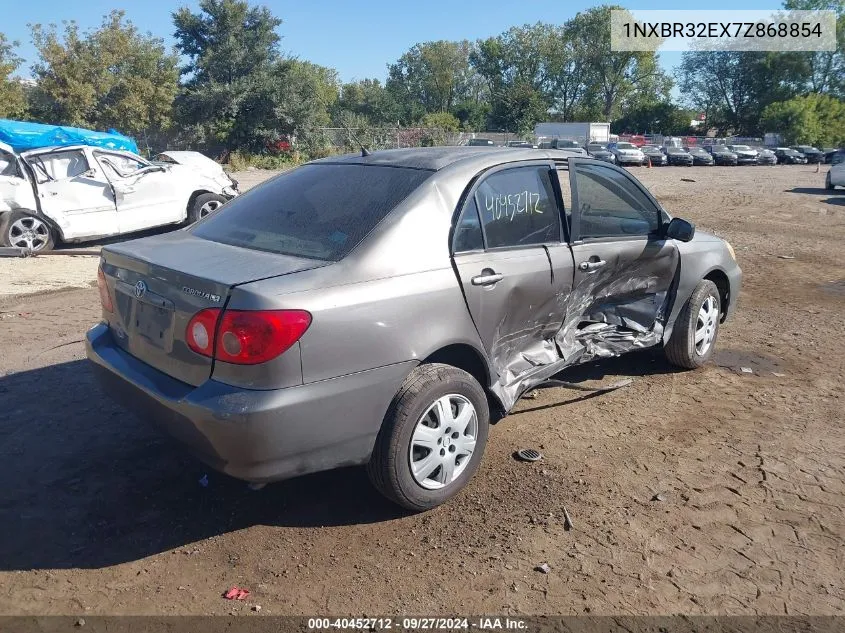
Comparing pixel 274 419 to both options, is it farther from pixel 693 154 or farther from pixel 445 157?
pixel 693 154

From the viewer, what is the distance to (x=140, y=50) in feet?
126

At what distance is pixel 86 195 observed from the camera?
35.9 ft

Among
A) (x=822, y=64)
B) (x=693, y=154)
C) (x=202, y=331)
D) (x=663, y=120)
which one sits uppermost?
(x=822, y=64)

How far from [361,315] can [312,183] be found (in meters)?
1.27

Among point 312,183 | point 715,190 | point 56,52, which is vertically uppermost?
point 56,52

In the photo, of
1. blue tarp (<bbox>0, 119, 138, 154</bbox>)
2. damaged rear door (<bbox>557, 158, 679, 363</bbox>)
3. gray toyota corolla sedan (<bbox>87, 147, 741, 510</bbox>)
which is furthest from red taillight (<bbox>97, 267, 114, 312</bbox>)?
blue tarp (<bbox>0, 119, 138, 154</bbox>)

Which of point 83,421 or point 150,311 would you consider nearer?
point 150,311

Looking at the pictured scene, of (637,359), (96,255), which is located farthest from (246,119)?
(637,359)

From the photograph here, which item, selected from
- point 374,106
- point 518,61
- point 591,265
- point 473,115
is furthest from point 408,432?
point 518,61

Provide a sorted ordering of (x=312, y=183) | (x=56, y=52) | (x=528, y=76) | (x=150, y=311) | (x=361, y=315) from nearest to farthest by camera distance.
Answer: (x=361, y=315)
(x=150, y=311)
(x=312, y=183)
(x=56, y=52)
(x=528, y=76)

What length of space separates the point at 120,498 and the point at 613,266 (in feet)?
10.5

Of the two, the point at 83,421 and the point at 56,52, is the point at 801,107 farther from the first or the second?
the point at 83,421

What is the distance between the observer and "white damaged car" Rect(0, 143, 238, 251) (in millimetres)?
10461

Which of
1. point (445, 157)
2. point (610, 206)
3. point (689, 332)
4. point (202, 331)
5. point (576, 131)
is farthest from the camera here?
point (576, 131)
